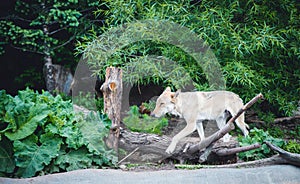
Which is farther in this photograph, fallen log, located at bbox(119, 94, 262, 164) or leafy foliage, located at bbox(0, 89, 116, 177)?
fallen log, located at bbox(119, 94, 262, 164)

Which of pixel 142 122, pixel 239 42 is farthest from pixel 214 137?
pixel 239 42

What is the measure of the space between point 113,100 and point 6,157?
1.21m

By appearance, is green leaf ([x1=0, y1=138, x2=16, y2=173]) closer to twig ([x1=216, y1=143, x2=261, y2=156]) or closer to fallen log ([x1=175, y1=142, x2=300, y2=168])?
fallen log ([x1=175, y1=142, x2=300, y2=168])

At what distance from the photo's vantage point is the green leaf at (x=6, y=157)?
4176mm

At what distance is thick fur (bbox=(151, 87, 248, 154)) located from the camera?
4.82 metres

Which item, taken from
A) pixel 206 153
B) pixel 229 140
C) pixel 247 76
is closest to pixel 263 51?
pixel 247 76

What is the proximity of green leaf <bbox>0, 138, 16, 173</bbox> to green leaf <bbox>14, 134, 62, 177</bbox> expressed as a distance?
0.11m

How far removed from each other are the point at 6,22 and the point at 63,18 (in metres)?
0.91

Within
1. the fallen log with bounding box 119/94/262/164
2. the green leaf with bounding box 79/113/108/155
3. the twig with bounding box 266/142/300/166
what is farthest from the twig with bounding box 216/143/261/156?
the green leaf with bounding box 79/113/108/155

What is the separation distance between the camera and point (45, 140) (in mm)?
4250

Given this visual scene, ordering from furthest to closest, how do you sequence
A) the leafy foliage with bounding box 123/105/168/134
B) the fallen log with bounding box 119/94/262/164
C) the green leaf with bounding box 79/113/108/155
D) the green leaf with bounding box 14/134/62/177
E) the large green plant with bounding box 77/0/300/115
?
the large green plant with bounding box 77/0/300/115
the leafy foliage with bounding box 123/105/168/134
the fallen log with bounding box 119/94/262/164
the green leaf with bounding box 79/113/108/155
the green leaf with bounding box 14/134/62/177

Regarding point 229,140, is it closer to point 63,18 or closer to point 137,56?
point 137,56

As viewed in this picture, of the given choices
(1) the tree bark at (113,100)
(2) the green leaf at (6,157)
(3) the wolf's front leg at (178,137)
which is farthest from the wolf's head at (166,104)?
(2) the green leaf at (6,157)

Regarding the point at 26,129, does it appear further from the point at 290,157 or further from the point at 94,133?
the point at 290,157
